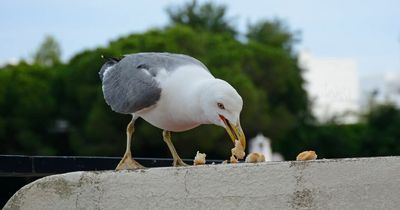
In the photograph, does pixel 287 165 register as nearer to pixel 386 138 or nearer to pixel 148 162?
pixel 148 162

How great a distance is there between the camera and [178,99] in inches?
201

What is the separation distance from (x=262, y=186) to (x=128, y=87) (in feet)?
8.04

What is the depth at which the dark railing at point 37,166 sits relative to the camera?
4574mm

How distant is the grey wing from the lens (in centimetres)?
533

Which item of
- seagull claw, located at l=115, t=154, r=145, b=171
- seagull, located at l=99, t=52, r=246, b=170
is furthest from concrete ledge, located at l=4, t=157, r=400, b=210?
seagull claw, located at l=115, t=154, r=145, b=171

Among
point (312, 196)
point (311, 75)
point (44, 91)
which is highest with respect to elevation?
point (311, 75)

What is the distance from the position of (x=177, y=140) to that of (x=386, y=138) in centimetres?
1476

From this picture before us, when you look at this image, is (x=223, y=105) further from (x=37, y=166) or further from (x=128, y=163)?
(x=37, y=166)

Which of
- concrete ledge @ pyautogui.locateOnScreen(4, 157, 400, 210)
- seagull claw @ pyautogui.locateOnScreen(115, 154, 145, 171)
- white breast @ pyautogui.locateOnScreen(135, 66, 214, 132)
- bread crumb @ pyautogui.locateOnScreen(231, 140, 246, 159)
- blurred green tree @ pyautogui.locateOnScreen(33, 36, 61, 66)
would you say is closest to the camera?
concrete ledge @ pyautogui.locateOnScreen(4, 157, 400, 210)

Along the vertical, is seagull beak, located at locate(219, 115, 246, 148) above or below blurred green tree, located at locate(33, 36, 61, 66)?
below

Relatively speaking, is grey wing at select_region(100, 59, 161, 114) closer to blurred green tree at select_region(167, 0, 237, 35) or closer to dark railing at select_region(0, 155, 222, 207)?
dark railing at select_region(0, 155, 222, 207)

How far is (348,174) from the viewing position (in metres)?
3.44

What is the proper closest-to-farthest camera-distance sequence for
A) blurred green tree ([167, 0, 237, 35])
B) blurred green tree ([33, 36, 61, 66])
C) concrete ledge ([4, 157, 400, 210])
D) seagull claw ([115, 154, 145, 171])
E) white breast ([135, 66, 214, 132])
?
concrete ledge ([4, 157, 400, 210]) → white breast ([135, 66, 214, 132]) → seagull claw ([115, 154, 145, 171]) → blurred green tree ([167, 0, 237, 35]) → blurred green tree ([33, 36, 61, 66])

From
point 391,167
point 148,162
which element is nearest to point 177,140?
point 148,162
